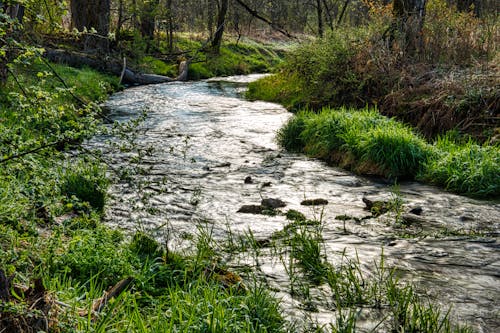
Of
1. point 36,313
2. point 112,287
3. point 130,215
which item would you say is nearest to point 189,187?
point 130,215

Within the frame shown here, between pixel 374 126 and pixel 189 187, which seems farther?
pixel 374 126

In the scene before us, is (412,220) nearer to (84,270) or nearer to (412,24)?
(84,270)

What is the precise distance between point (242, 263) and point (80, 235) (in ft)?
5.40

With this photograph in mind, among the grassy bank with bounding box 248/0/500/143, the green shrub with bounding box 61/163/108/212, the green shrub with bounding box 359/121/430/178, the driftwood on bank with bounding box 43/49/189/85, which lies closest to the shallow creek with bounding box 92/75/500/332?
the green shrub with bounding box 61/163/108/212

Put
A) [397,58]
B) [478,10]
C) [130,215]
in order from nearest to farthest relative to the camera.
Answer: [130,215] < [397,58] < [478,10]

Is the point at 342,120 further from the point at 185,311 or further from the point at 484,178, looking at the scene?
the point at 185,311

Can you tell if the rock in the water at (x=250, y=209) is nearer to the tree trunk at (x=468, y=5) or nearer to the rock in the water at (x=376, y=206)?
the rock in the water at (x=376, y=206)

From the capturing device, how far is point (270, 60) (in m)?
35.9

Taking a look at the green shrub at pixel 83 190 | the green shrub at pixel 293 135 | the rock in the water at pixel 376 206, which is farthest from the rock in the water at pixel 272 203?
the green shrub at pixel 293 135

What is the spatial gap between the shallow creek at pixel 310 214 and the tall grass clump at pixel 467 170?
0.36m

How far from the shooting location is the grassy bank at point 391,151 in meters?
7.73

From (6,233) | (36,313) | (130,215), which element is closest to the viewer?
(36,313)

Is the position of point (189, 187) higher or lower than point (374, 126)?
lower

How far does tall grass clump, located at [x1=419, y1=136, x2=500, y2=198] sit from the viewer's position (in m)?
7.50
